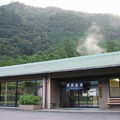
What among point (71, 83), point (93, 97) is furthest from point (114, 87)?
point (71, 83)

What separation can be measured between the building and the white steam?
1470 inches

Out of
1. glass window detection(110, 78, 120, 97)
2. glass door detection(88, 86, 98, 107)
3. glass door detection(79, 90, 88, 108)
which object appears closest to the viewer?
glass window detection(110, 78, 120, 97)

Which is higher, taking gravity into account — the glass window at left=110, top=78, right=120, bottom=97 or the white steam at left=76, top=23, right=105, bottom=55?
the white steam at left=76, top=23, right=105, bottom=55

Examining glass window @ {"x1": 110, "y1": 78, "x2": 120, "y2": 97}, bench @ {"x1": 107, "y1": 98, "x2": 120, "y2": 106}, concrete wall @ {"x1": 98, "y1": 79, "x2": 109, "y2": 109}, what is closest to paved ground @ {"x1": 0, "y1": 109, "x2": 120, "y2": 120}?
bench @ {"x1": 107, "y1": 98, "x2": 120, "y2": 106}

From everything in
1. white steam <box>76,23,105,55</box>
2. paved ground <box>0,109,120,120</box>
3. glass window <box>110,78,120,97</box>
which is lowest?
paved ground <box>0,109,120,120</box>

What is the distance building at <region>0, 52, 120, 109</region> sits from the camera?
1368 cm

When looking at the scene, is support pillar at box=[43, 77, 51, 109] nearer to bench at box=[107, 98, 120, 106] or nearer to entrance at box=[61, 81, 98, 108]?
entrance at box=[61, 81, 98, 108]

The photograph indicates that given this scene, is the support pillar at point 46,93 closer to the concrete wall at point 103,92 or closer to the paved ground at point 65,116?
the concrete wall at point 103,92

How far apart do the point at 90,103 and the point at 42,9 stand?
80.6 meters

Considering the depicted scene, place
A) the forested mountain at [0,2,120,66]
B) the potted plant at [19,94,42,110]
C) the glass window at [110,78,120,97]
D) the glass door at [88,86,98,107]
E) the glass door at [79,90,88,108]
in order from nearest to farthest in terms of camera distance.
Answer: the potted plant at [19,94,42,110] < the glass window at [110,78,120,97] < the glass door at [88,86,98,107] < the glass door at [79,90,88,108] < the forested mountain at [0,2,120,66]

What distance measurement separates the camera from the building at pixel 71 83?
13680mm

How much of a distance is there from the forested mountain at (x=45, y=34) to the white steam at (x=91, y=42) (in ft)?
3.34

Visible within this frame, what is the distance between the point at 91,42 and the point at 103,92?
4886cm

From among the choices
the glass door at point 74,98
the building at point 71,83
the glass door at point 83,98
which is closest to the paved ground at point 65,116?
the building at point 71,83
